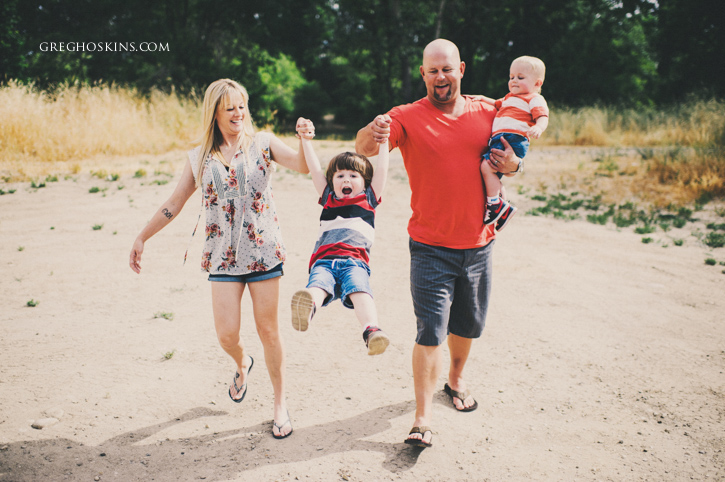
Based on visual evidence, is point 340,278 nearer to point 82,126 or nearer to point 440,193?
point 440,193

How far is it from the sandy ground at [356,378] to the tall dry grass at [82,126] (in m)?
5.62

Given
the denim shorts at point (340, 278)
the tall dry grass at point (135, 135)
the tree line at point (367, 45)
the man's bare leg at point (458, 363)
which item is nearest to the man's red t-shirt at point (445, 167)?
the denim shorts at point (340, 278)

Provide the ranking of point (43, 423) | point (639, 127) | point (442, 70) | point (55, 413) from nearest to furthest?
point (442, 70) < point (43, 423) < point (55, 413) < point (639, 127)

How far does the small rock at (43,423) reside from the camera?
3.23 m

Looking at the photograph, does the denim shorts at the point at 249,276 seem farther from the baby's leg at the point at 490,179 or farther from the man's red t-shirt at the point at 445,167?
the baby's leg at the point at 490,179

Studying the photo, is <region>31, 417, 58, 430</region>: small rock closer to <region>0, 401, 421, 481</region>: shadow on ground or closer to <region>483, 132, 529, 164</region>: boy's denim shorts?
<region>0, 401, 421, 481</region>: shadow on ground

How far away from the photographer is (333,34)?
1296 inches

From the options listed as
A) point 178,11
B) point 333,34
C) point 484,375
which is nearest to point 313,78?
point 333,34

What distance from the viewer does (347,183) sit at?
3.09 m

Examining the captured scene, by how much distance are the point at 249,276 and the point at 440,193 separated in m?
1.26

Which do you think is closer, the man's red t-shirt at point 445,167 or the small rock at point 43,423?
the man's red t-shirt at point 445,167

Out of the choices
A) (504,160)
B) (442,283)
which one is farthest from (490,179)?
(442,283)

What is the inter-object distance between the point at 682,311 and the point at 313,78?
39.2 metres

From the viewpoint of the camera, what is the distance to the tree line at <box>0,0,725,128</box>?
79.7 ft
